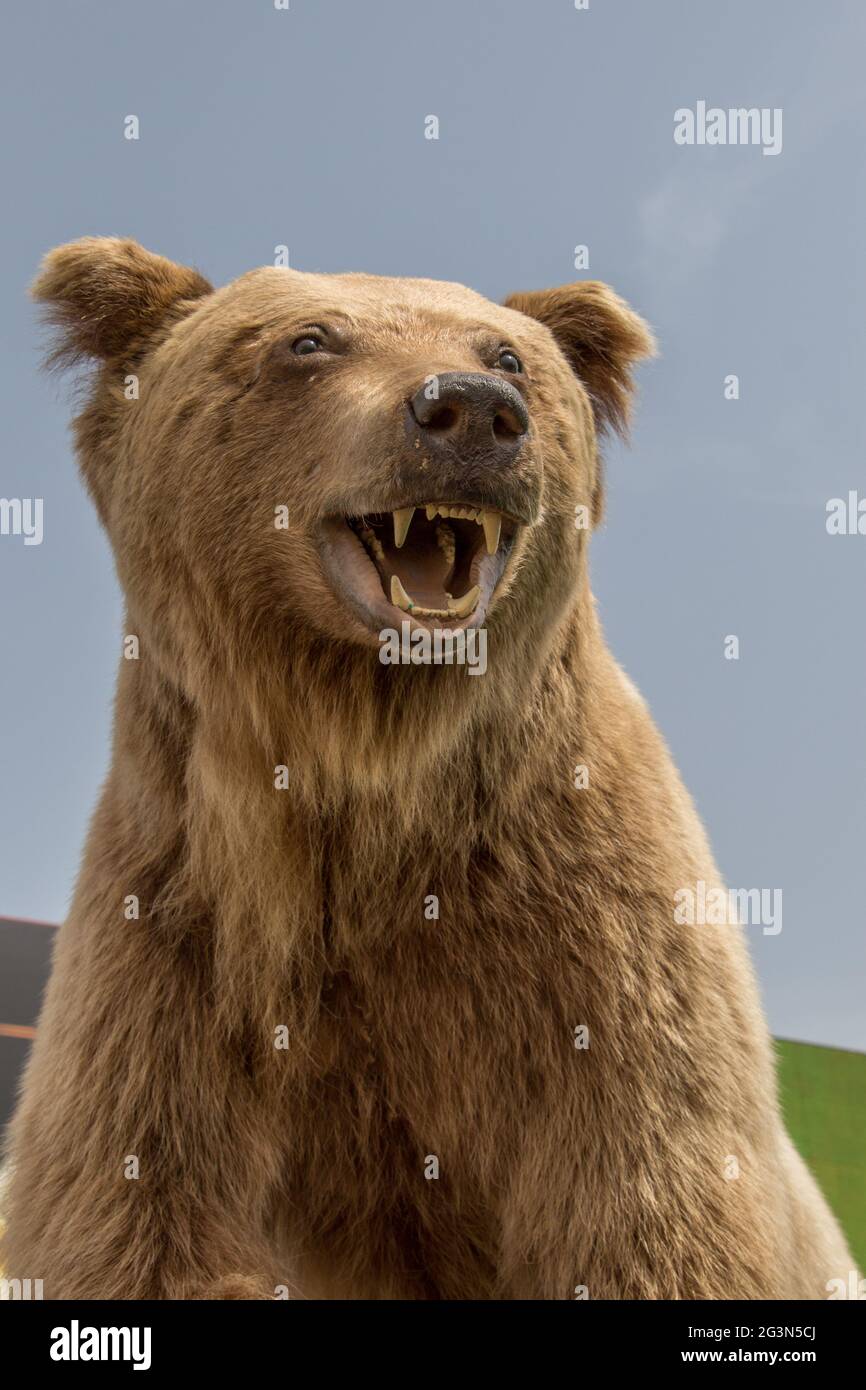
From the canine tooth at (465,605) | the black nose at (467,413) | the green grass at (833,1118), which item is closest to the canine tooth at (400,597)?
the canine tooth at (465,605)

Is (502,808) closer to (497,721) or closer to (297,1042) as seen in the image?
(497,721)

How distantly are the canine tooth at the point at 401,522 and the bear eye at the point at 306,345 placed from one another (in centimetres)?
74

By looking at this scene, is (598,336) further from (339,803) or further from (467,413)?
(339,803)

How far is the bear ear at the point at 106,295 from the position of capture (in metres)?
4.80

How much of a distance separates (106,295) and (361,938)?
2.31 m

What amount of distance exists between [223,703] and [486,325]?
4.59 feet

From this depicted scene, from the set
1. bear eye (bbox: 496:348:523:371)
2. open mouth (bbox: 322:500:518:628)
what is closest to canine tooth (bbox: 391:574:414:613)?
open mouth (bbox: 322:500:518:628)

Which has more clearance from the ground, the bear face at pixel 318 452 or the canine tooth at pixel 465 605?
the bear face at pixel 318 452

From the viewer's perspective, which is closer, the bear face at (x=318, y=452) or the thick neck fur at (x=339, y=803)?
the bear face at (x=318, y=452)

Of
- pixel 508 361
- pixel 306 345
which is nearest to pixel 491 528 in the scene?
pixel 508 361

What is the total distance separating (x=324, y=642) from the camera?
412 centimetres

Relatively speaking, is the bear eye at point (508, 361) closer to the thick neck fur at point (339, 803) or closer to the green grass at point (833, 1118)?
the thick neck fur at point (339, 803)

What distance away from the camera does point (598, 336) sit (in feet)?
16.9

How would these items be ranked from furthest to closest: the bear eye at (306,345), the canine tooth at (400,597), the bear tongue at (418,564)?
1. the bear eye at (306,345)
2. the bear tongue at (418,564)
3. the canine tooth at (400,597)
